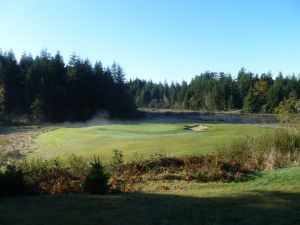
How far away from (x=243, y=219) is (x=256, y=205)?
4.74 ft

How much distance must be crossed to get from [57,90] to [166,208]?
69.6 meters

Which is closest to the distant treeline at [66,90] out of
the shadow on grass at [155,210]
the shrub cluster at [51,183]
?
the shrub cluster at [51,183]

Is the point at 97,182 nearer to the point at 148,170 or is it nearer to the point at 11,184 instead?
the point at 11,184

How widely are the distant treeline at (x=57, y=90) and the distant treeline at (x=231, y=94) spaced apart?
2989 cm

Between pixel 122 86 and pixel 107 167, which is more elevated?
pixel 122 86

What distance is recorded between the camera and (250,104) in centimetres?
10362

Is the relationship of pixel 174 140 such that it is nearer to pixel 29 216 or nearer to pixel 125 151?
pixel 125 151

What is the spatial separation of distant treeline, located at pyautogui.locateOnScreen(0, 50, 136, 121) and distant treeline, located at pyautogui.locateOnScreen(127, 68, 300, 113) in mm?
29888

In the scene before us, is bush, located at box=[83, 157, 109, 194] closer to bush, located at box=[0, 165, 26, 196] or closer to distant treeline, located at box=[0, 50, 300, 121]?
bush, located at box=[0, 165, 26, 196]

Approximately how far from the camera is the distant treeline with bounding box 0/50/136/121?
7619cm

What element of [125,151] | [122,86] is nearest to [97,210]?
[125,151]

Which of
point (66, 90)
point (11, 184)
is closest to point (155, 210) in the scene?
point (11, 184)

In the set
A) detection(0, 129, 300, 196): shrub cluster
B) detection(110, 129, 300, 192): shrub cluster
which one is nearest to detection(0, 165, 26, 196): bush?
detection(0, 129, 300, 196): shrub cluster

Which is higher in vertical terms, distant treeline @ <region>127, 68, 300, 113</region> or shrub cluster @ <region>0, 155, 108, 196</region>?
distant treeline @ <region>127, 68, 300, 113</region>
